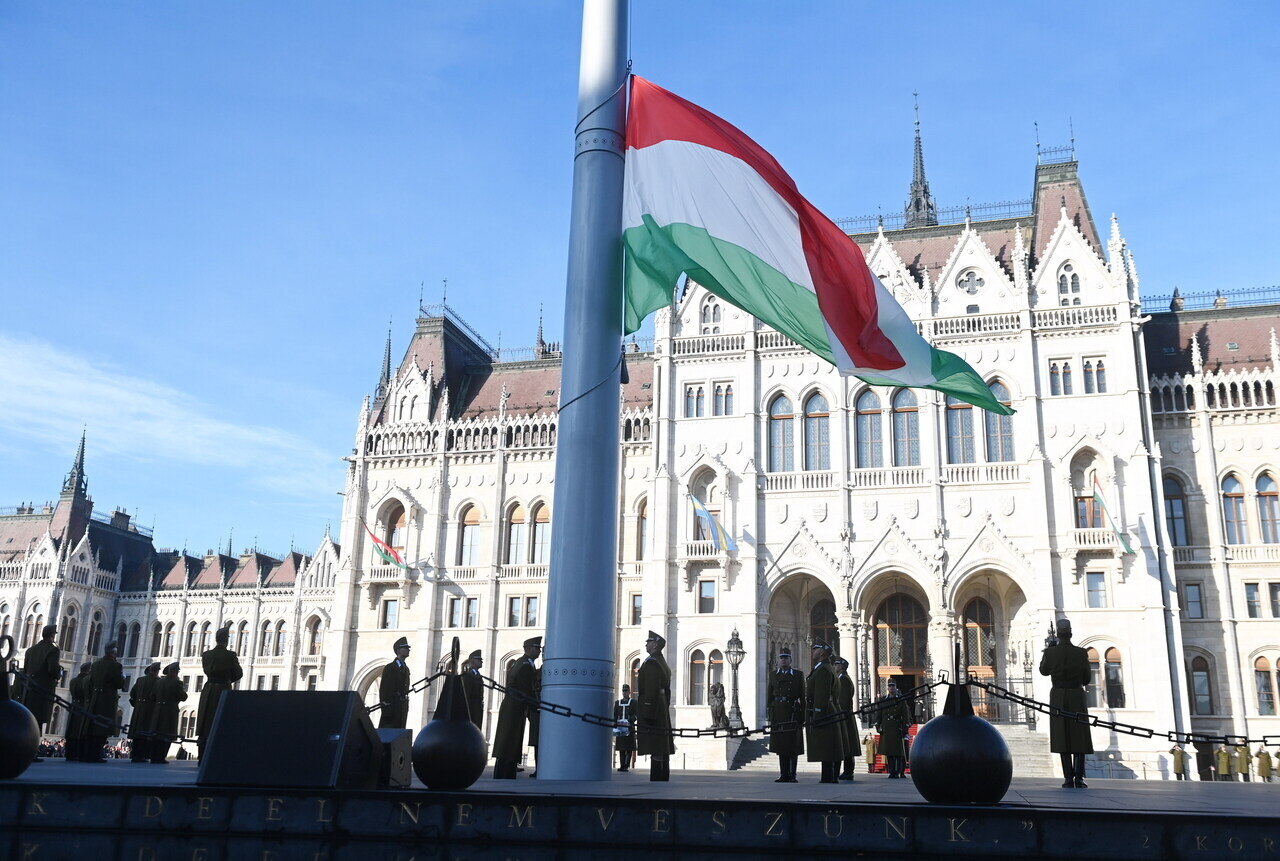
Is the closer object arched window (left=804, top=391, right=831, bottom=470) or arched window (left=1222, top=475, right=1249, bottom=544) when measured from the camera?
arched window (left=1222, top=475, right=1249, bottom=544)

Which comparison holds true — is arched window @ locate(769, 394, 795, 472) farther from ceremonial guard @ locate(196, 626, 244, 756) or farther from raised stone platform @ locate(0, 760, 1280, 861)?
raised stone platform @ locate(0, 760, 1280, 861)

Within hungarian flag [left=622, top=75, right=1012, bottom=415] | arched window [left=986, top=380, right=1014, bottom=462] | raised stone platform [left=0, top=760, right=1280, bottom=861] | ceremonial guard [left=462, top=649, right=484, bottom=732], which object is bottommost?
raised stone platform [left=0, top=760, right=1280, bottom=861]

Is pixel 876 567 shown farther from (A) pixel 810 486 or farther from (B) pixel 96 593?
(B) pixel 96 593

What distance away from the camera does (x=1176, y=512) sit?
3775 cm

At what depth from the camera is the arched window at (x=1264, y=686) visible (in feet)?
115

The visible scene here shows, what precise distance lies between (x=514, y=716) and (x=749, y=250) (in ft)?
22.6

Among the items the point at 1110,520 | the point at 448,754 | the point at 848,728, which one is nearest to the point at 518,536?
the point at 1110,520

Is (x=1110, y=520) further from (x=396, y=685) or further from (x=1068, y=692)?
(x=396, y=685)

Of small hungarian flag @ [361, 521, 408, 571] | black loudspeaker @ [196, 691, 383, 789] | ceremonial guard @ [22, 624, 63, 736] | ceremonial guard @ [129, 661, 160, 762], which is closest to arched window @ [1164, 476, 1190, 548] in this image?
small hungarian flag @ [361, 521, 408, 571]

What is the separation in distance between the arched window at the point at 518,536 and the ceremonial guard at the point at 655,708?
1187 inches

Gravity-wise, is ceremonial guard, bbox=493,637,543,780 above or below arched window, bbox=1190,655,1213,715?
below

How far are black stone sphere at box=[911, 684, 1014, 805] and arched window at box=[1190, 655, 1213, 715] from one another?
3159 cm

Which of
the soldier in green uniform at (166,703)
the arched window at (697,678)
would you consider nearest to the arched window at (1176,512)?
the arched window at (697,678)

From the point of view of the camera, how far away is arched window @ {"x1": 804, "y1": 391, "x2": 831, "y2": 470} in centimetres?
3875
